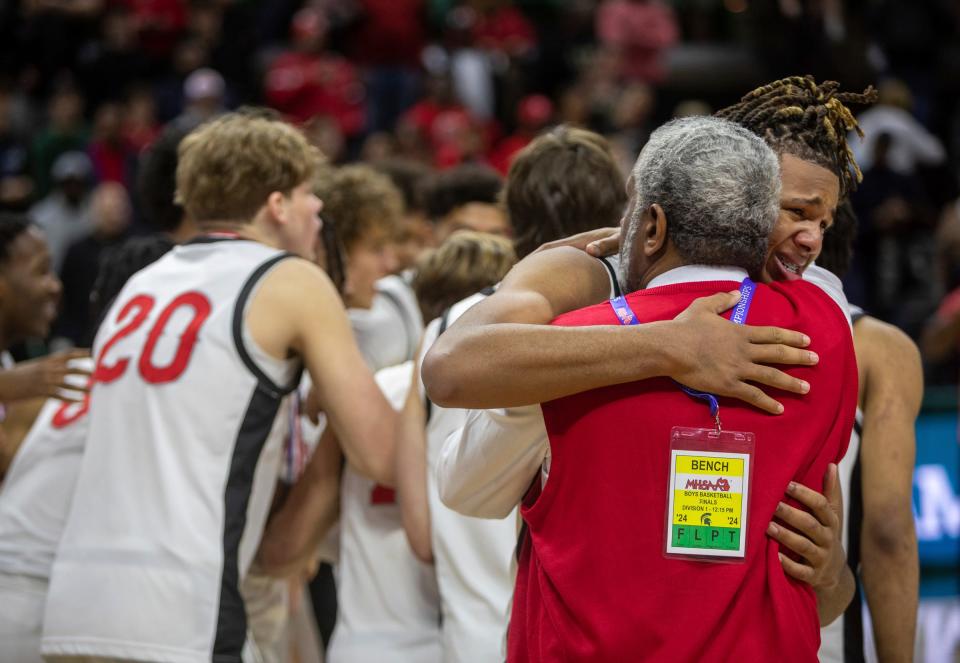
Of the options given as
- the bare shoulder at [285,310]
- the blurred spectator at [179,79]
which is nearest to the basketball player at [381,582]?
the bare shoulder at [285,310]

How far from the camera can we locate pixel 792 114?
99.1 inches

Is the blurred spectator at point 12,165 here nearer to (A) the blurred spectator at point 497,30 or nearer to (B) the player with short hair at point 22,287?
(A) the blurred spectator at point 497,30

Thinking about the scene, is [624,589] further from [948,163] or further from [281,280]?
[948,163]

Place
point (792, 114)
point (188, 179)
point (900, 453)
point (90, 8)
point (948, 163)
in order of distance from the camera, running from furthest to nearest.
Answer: point (90, 8)
point (948, 163)
point (188, 179)
point (900, 453)
point (792, 114)

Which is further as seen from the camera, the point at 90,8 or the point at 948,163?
the point at 90,8

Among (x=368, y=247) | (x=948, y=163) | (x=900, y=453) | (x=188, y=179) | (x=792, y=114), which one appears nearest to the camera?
(x=792, y=114)

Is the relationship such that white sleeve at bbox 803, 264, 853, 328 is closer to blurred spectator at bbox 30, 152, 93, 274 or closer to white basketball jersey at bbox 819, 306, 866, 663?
white basketball jersey at bbox 819, 306, 866, 663

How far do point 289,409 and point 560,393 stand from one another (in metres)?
1.61

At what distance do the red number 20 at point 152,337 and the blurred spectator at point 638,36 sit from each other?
10.4 meters

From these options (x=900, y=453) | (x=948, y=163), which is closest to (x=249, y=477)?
(x=900, y=453)

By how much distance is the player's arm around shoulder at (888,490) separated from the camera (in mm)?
2961

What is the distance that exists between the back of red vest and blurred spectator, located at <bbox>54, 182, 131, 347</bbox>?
29.4ft

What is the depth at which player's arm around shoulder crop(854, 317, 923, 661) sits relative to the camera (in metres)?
2.96

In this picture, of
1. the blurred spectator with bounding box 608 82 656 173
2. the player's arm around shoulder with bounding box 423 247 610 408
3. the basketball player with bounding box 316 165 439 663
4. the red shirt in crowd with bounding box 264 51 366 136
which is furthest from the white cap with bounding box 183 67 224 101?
the player's arm around shoulder with bounding box 423 247 610 408
